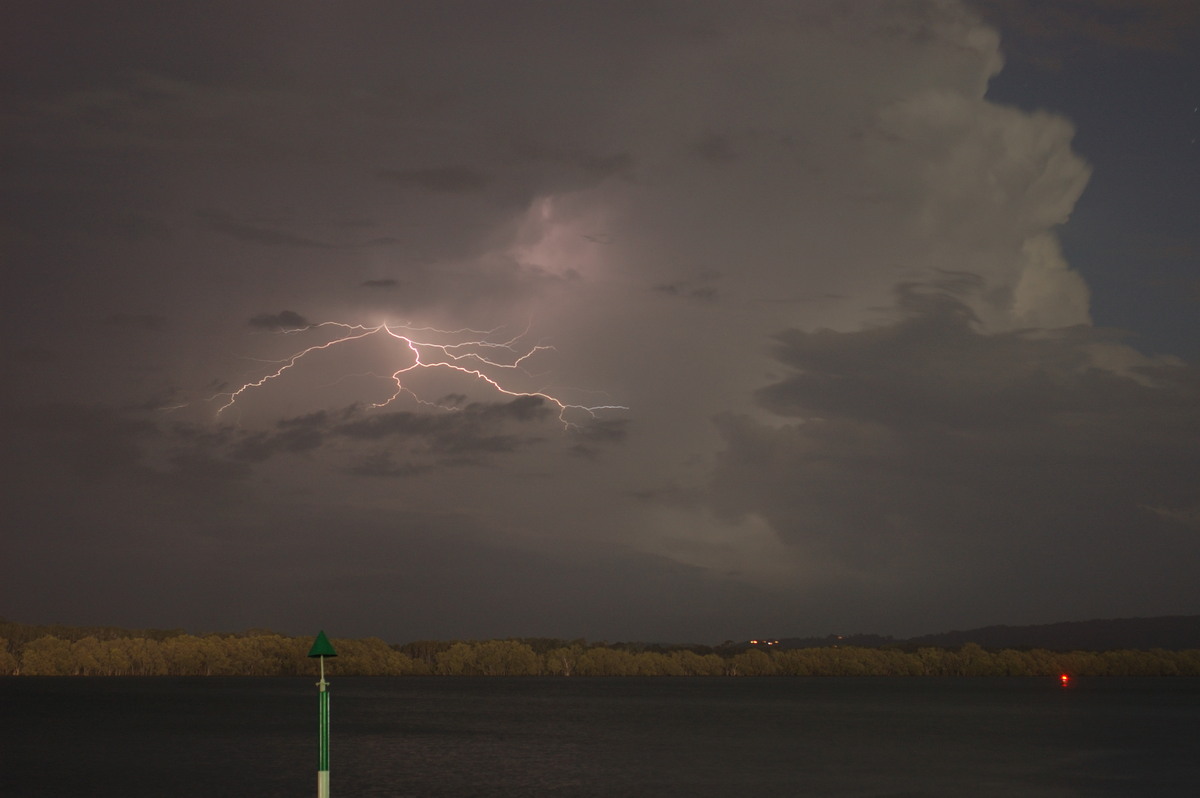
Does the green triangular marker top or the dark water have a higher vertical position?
the green triangular marker top

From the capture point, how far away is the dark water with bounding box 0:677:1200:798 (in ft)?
143

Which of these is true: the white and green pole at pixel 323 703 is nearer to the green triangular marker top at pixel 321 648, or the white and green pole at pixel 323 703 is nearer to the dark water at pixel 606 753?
the green triangular marker top at pixel 321 648

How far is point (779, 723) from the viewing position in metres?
88.7

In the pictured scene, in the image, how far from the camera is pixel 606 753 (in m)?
59.2

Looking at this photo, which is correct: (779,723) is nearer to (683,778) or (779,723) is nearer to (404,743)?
(404,743)

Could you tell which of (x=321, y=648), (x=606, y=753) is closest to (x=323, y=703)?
(x=321, y=648)

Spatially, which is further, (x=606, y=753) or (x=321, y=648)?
(x=606, y=753)

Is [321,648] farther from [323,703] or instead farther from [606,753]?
[606,753]

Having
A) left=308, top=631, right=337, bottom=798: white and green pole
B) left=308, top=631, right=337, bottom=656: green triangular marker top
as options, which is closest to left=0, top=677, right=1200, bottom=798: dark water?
left=308, top=631, right=337, bottom=798: white and green pole

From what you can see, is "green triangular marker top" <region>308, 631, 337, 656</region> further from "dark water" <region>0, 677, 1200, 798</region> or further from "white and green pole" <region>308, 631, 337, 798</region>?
"dark water" <region>0, 677, 1200, 798</region>

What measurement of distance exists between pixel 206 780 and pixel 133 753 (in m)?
16.4

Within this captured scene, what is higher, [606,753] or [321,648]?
[321,648]

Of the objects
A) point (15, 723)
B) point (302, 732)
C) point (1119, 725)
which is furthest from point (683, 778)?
point (15, 723)

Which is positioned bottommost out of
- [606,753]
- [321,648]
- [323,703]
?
[606,753]
